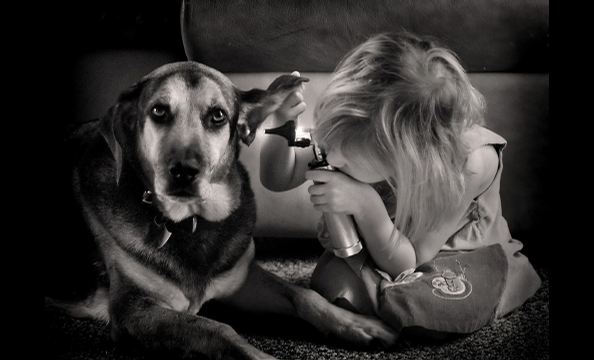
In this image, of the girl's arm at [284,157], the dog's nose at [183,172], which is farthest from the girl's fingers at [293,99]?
the dog's nose at [183,172]

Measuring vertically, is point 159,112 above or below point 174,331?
above

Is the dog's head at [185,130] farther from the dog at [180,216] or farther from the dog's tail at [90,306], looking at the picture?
the dog's tail at [90,306]

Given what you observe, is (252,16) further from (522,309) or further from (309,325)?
(522,309)

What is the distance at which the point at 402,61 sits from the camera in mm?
716

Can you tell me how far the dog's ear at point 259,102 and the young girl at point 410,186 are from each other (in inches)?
0.6

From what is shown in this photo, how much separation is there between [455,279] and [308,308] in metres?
0.21

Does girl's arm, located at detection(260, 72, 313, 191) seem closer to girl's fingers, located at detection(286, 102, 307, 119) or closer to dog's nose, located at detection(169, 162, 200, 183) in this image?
girl's fingers, located at detection(286, 102, 307, 119)

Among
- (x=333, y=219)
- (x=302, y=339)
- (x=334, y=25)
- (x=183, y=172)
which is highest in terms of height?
(x=334, y=25)

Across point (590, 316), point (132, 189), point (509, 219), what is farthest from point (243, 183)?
point (590, 316)

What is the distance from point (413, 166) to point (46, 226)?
19.6 inches

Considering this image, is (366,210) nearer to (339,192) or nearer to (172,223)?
(339,192)

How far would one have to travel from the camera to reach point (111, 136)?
0.69 meters

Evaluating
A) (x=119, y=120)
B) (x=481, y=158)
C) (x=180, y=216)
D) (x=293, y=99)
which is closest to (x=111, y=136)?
(x=119, y=120)

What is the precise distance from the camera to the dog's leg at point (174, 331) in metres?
0.67
